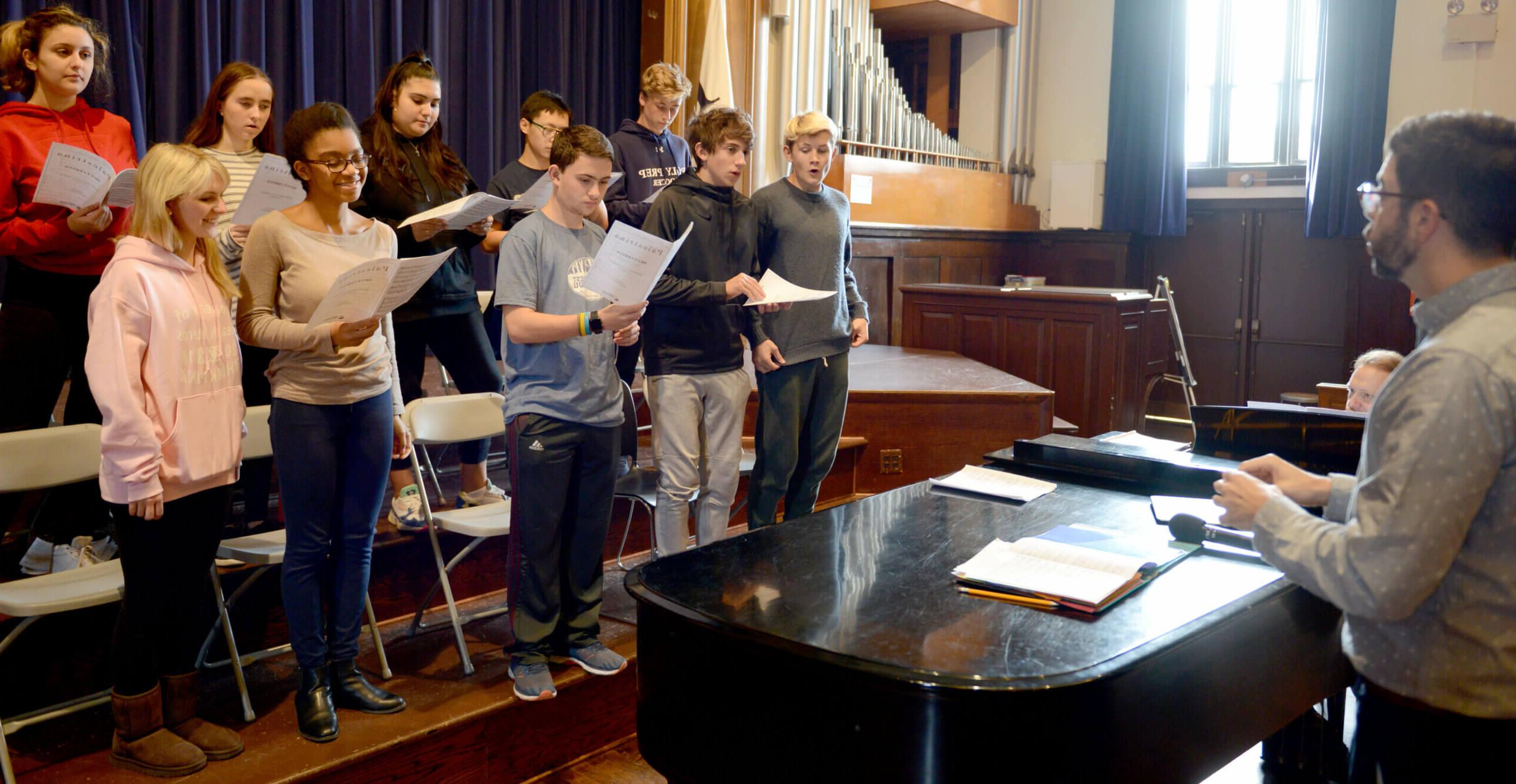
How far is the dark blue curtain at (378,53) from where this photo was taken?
3855mm

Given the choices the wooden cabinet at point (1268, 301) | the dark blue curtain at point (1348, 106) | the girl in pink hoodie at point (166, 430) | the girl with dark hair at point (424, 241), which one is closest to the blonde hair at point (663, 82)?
the girl with dark hair at point (424, 241)

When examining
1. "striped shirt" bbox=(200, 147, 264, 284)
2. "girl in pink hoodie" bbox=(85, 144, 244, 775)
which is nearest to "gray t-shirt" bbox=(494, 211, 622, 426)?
"girl in pink hoodie" bbox=(85, 144, 244, 775)

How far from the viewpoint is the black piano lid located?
1427mm

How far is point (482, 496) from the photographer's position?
319 cm

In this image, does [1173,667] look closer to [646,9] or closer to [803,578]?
[803,578]

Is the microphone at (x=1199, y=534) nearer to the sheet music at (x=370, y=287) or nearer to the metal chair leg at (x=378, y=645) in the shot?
the sheet music at (x=370, y=287)

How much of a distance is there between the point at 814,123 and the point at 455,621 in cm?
162

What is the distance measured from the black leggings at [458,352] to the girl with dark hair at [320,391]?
77 cm

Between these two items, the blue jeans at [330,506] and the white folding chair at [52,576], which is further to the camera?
the blue jeans at [330,506]

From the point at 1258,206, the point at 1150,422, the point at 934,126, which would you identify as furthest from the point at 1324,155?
the point at 934,126

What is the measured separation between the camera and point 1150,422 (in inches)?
282

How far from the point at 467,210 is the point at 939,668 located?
1.71 m

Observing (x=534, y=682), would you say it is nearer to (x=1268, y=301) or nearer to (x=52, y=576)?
(x=52, y=576)

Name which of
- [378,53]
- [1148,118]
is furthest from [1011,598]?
[1148,118]
